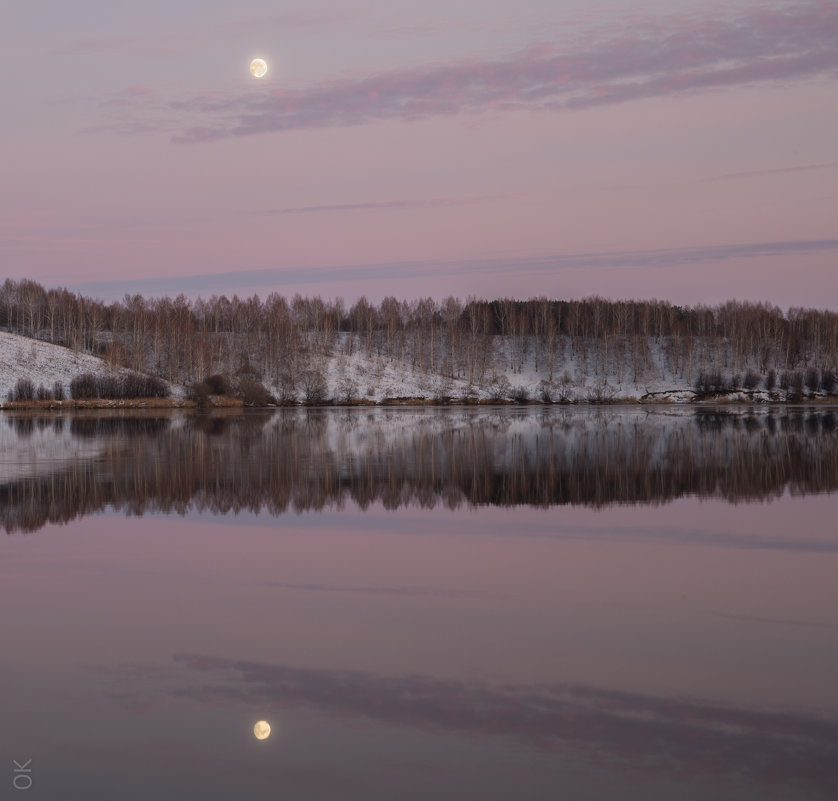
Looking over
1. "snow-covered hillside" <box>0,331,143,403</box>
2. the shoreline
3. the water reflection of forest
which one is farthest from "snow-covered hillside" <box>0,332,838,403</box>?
the water reflection of forest

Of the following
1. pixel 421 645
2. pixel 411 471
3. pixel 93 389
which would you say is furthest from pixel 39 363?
pixel 421 645

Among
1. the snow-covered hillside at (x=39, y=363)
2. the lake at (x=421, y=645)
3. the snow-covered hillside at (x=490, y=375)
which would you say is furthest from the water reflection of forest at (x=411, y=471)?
the snow-covered hillside at (x=490, y=375)

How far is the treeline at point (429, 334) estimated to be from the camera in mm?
114125

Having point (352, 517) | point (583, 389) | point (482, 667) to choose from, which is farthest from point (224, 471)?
point (583, 389)

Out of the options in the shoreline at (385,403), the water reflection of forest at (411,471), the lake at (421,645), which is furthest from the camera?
the shoreline at (385,403)

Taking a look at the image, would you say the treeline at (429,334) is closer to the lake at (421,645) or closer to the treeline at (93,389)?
the treeline at (93,389)

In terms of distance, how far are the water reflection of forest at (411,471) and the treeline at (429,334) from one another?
74893mm

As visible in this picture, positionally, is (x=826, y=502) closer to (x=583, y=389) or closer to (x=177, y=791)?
(x=177, y=791)

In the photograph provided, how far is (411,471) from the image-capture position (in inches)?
930

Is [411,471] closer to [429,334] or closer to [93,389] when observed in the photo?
[93,389]

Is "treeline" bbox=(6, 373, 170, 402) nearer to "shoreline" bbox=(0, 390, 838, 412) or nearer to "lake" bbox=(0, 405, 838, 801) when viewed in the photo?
"shoreline" bbox=(0, 390, 838, 412)

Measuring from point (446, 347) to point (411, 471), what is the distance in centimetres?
10656

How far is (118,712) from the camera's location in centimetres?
689

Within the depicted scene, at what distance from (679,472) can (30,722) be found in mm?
18643
